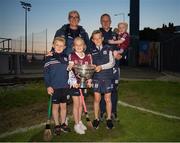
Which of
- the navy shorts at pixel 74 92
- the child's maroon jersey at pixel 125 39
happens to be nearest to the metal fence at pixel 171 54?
the child's maroon jersey at pixel 125 39

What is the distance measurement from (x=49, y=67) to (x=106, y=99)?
131cm

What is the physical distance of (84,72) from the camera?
641 cm

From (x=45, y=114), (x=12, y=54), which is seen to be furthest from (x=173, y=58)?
(x=45, y=114)

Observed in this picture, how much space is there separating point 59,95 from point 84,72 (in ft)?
1.99

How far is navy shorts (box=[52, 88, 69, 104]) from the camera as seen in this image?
6.51 metres

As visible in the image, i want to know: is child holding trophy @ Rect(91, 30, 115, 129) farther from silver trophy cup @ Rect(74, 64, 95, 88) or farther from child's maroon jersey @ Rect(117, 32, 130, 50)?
child's maroon jersey @ Rect(117, 32, 130, 50)

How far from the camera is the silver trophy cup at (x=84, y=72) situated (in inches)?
251

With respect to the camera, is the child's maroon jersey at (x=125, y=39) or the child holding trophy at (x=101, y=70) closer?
the child holding trophy at (x=101, y=70)

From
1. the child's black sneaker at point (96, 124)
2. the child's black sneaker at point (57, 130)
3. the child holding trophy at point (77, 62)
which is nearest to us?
the child's black sneaker at point (57, 130)

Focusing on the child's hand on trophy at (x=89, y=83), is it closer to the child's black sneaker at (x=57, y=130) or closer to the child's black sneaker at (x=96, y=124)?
the child's black sneaker at (x=96, y=124)

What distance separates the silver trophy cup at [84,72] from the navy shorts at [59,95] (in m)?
0.32

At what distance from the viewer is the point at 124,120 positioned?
7.73 metres

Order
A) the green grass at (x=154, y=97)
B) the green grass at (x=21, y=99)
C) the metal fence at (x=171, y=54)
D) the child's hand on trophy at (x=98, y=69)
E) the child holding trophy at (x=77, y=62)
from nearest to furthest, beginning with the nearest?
the child holding trophy at (x=77, y=62), the child's hand on trophy at (x=98, y=69), the green grass at (x=154, y=97), the green grass at (x=21, y=99), the metal fence at (x=171, y=54)

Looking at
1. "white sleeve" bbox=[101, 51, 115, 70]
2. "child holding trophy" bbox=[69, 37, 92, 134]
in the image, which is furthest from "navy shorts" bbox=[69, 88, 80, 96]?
"white sleeve" bbox=[101, 51, 115, 70]
